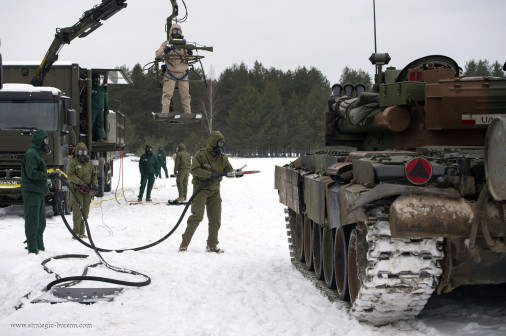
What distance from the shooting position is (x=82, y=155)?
40.6 ft

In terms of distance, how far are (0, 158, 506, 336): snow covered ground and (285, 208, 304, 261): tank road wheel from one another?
209mm

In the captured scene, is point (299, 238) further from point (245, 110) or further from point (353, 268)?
point (245, 110)

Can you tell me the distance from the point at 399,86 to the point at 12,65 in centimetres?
1376

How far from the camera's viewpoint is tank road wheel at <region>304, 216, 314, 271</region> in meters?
9.34

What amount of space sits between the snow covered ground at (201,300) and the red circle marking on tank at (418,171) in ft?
4.28

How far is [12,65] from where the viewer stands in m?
18.3

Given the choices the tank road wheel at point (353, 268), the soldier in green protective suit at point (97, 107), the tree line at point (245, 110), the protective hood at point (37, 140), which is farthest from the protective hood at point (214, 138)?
the tree line at point (245, 110)

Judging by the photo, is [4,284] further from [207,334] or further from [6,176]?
[6,176]

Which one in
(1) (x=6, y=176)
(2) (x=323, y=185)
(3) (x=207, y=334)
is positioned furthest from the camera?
(1) (x=6, y=176)

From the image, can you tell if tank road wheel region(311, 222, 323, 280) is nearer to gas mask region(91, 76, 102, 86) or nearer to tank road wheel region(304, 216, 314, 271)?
tank road wheel region(304, 216, 314, 271)

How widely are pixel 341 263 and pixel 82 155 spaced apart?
6.55 meters

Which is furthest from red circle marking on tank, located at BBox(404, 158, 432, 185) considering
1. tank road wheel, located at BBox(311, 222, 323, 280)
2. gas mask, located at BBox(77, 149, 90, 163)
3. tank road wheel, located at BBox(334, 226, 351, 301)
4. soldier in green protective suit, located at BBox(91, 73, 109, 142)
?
soldier in green protective suit, located at BBox(91, 73, 109, 142)

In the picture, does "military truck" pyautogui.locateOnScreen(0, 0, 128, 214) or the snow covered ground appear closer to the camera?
the snow covered ground

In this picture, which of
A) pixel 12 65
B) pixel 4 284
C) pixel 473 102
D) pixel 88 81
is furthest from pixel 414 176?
pixel 12 65
